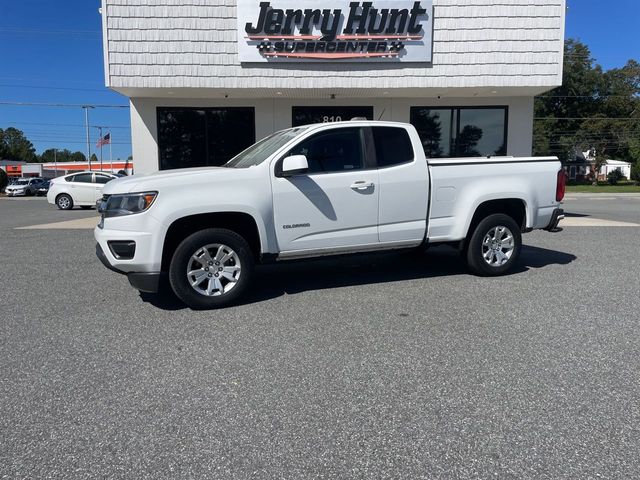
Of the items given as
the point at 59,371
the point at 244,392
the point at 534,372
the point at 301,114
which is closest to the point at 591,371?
the point at 534,372

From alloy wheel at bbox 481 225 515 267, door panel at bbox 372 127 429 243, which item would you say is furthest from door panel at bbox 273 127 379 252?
alloy wheel at bbox 481 225 515 267

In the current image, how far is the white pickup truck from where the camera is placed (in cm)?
502

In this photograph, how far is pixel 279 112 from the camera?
13.9m

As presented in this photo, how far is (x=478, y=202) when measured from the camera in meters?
6.39

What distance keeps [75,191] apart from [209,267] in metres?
18.0

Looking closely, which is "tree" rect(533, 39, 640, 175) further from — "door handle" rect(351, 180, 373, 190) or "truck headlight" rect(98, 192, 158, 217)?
"truck headlight" rect(98, 192, 158, 217)

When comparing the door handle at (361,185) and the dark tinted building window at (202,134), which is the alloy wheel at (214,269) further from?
the dark tinted building window at (202,134)

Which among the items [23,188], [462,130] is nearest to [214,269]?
[462,130]

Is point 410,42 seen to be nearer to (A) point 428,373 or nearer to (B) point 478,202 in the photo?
(B) point 478,202

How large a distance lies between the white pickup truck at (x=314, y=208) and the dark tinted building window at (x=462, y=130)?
7786 millimetres

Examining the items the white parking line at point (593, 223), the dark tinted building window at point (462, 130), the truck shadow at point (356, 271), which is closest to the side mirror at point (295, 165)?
the truck shadow at point (356, 271)

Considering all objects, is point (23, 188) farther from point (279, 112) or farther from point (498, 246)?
point (498, 246)

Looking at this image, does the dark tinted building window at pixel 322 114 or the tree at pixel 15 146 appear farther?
the tree at pixel 15 146

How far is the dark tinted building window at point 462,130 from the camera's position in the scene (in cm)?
1430
